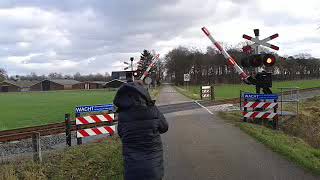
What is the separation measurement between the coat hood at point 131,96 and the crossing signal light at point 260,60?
988cm

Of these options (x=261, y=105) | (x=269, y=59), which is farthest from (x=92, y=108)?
(x=261, y=105)

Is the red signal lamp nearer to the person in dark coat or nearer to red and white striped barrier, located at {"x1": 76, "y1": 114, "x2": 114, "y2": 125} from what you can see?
red and white striped barrier, located at {"x1": 76, "y1": 114, "x2": 114, "y2": 125}

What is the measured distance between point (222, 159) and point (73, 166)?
3368mm

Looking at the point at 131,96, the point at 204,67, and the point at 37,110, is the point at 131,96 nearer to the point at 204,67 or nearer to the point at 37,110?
the point at 37,110

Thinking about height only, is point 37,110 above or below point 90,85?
above

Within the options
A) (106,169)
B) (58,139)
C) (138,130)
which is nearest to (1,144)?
(58,139)

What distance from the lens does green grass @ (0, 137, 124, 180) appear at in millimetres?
8922

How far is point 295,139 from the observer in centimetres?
1431

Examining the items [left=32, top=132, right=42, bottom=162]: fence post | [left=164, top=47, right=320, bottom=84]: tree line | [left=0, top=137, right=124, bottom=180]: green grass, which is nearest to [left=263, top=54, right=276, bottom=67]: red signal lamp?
[left=0, top=137, right=124, bottom=180]: green grass

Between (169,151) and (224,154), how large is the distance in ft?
4.74

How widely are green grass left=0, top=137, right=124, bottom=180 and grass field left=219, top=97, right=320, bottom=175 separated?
3.91 meters

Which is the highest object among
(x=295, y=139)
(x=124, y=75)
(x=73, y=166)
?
(x=124, y=75)

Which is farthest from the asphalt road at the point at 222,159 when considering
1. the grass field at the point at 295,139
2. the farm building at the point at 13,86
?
the farm building at the point at 13,86

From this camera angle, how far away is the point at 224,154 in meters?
10.8
